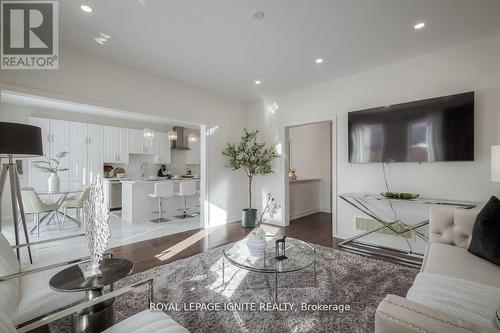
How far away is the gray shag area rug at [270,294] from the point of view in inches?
71.2

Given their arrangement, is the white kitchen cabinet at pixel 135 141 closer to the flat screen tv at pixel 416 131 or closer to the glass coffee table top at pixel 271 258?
the glass coffee table top at pixel 271 258

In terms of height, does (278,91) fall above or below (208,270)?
above

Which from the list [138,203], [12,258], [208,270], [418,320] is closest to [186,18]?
[12,258]

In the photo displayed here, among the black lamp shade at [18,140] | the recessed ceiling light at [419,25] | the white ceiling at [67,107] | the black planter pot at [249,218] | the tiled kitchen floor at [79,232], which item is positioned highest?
the recessed ceiling light at [419,25]

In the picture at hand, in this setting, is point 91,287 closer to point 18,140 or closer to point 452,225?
point 18,140

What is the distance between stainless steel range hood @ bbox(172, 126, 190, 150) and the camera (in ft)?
27.3

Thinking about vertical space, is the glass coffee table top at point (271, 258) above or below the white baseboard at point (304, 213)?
above

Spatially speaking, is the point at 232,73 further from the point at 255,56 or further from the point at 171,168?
the point at 171,168

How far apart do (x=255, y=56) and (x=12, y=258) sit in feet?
11.0

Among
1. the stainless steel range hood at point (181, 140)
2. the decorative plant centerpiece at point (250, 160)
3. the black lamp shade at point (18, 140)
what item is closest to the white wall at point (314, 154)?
the decorative plant centerpiece at point (250, 160)

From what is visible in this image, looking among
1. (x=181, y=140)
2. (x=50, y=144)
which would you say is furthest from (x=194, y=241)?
(x=181, y=140)

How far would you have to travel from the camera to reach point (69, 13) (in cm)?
244

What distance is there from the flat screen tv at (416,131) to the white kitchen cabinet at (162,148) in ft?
20.5

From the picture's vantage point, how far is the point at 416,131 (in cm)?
328
